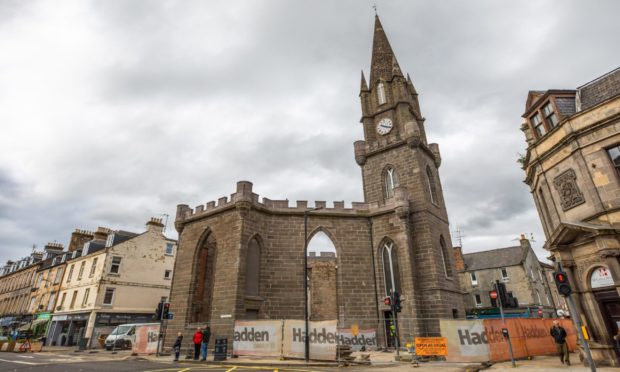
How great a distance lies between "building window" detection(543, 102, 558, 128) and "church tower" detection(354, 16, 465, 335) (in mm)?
8446

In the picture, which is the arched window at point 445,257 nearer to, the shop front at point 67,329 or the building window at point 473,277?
the building window at point 473,277

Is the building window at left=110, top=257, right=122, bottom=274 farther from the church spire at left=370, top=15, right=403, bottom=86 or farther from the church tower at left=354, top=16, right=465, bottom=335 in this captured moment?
the church spire at left=370, top=15, right=403, bottom=86

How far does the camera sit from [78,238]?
4041cm

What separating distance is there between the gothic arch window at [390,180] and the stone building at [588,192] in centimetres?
989

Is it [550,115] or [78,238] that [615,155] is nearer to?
[550,115]

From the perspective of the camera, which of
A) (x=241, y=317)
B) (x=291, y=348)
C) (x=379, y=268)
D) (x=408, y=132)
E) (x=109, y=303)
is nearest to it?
(x=291, y=348)

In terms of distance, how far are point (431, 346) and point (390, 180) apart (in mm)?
12933

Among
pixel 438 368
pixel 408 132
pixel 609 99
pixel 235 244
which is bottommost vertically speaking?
pixel 438 368

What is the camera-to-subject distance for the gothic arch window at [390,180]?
79.9 ft

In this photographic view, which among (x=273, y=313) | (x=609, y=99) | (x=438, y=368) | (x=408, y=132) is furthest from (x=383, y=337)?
(x=609, y=99)

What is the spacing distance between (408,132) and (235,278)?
15.3 meters

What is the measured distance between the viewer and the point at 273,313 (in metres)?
20.0

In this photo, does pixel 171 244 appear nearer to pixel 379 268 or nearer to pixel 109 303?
pixel 109 303

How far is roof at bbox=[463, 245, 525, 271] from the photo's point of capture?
38188 mm
